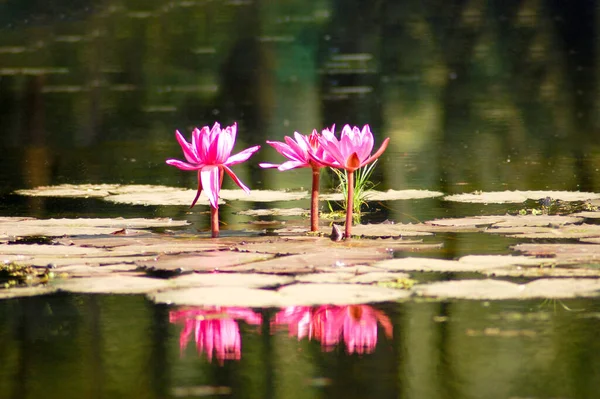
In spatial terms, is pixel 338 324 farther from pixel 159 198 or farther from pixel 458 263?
pixel 159 198

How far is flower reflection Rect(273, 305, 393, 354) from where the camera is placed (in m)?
2.25

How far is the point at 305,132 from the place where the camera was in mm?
8984

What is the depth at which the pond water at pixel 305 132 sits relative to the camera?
2.06 metres

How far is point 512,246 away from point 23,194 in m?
2.77

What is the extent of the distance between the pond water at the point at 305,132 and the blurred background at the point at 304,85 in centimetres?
5

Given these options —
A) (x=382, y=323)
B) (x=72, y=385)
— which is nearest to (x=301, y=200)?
(x=382, y=323)

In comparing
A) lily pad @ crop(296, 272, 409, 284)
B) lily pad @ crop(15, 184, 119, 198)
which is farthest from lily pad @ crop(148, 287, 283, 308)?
lily pad @ crop(15, 184, 119, 198)

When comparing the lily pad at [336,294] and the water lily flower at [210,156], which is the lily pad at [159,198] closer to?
the water lily flower at [210,156]

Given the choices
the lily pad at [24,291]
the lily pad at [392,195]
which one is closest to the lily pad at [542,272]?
the lily pad at [24,291]

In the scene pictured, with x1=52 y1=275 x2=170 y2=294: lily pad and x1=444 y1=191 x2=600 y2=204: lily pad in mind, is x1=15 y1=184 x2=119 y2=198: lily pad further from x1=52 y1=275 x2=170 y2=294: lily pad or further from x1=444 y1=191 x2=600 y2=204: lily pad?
x1=52 y1=275 x2=170 y2=294: lily pad

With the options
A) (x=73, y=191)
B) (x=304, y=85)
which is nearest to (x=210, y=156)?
(x=73, y=191)

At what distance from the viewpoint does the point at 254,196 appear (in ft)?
15.9

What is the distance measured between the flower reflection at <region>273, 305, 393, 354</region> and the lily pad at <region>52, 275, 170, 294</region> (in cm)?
38

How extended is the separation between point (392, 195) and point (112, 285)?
2.30 meters
